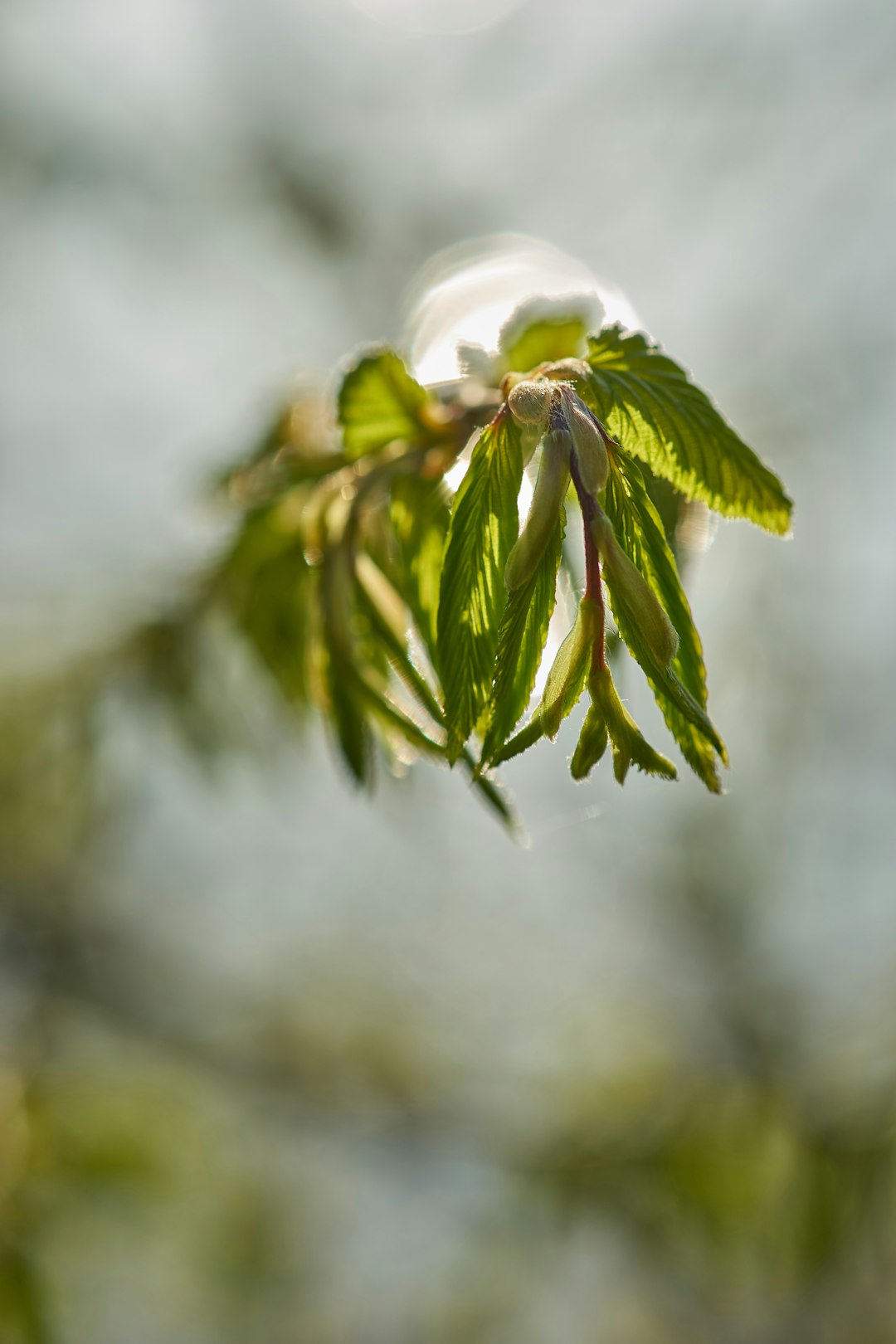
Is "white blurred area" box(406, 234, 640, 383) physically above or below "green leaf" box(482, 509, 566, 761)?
above

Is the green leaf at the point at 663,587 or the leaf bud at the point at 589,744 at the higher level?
the green leaf at the point at 663,587

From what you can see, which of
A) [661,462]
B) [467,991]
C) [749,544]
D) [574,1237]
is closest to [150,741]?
[661,462]

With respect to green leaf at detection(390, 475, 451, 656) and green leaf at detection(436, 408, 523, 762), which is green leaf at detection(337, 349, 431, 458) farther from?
green leaf at detection(436, 408, 523, 762)

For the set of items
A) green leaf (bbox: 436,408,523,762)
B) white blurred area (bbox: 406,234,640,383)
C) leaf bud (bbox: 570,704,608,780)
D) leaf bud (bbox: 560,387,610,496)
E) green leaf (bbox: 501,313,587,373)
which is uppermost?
white blurred area (bbox: 406,234,640,383)

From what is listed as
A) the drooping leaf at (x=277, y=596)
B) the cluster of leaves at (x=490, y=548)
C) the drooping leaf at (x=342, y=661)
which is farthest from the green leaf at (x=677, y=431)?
the drooping leaf at (x=277, y=596)

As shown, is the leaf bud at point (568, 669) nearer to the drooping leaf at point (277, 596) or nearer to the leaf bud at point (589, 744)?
the leaf bud at point (589, 744)

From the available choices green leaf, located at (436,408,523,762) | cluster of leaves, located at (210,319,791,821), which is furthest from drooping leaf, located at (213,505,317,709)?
green leaf, located at (436,408,523,762)
